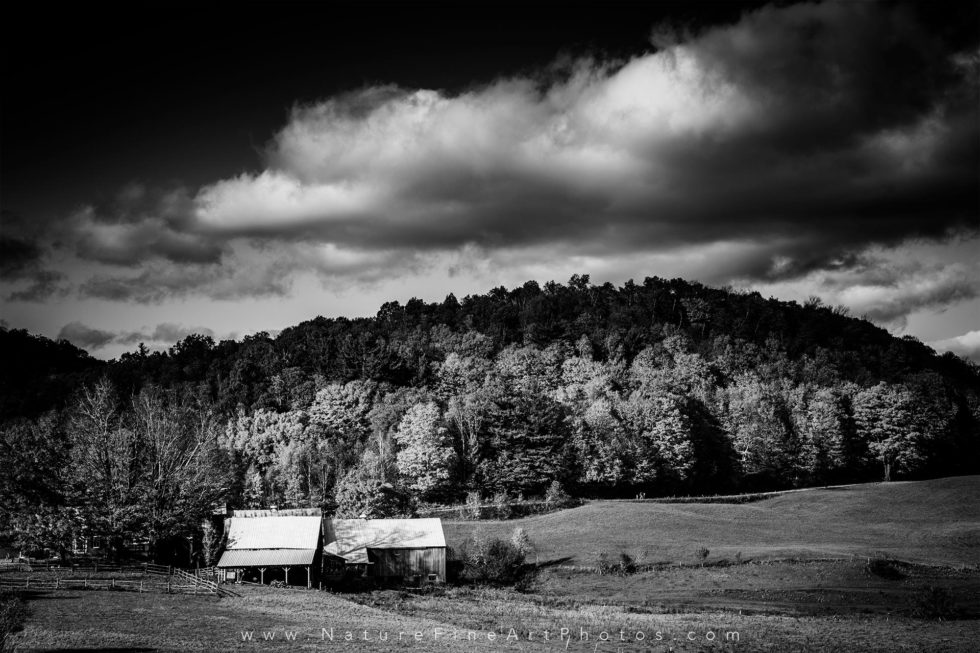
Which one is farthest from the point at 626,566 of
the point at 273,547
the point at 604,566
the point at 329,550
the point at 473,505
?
the point at 473,505

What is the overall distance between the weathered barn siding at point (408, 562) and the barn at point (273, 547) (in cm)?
535

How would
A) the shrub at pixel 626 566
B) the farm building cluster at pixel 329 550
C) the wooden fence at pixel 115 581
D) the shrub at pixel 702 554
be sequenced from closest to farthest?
the wooden fence at pixel 115 581
the farm building cluster at pixel 329 550
the shrub at pixel 626 566
the shrub at pixel 702 554

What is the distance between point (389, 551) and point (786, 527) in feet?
134

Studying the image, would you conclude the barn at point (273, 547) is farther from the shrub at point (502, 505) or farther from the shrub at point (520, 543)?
the shrub at point (502, 505)

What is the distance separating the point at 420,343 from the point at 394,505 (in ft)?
218

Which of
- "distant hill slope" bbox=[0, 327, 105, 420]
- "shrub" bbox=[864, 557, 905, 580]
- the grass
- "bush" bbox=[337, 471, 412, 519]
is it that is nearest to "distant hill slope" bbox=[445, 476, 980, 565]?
"shrub" bbox=[864, 557, 905, 580]

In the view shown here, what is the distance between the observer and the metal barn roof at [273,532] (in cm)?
5775

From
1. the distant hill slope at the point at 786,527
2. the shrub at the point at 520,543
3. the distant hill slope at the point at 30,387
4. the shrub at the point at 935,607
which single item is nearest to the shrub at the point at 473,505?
the distant hill slope at the point at 786,527

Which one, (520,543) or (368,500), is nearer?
(520,543)

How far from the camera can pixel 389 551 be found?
62.0 meters

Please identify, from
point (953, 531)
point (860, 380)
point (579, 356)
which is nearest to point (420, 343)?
point (579, 356)

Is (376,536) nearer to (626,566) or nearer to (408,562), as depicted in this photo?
(408,562)

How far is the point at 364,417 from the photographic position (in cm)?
11162

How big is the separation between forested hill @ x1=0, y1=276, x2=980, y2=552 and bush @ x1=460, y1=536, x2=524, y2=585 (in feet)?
75.5
